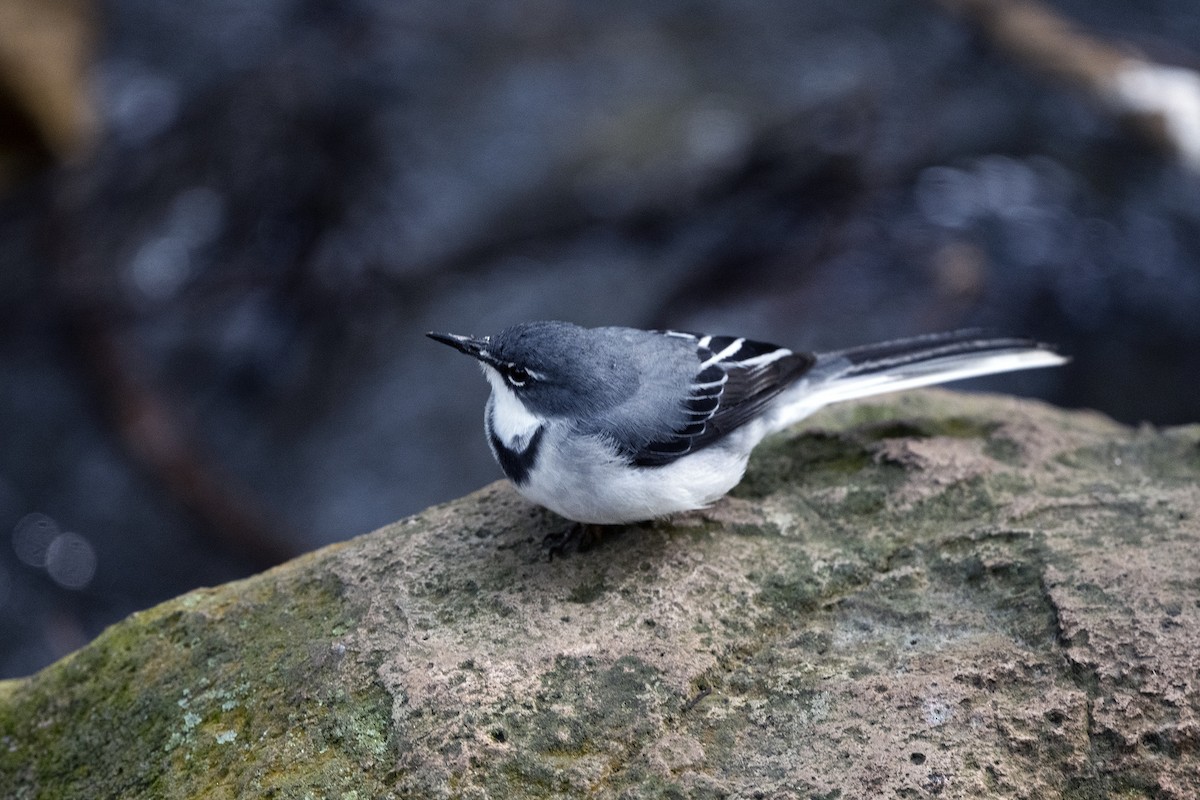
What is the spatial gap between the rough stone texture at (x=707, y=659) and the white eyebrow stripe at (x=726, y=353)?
626mm

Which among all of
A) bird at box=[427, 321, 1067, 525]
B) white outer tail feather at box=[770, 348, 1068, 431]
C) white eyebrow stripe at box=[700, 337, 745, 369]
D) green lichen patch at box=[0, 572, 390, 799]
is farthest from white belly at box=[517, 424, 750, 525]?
green lichen patch at box=[0, 572, 390, 799]

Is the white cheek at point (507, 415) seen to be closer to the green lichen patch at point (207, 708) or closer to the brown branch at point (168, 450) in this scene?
the green lichen patch at point (207, 708)

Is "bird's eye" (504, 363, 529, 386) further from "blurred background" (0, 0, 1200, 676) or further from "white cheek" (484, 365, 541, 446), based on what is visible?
"blurred background" (0, 0, 1200, 676)

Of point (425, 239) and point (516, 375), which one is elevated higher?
point (516, 375)

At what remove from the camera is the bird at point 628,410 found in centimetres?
460

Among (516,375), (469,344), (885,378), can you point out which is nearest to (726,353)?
(885,378)

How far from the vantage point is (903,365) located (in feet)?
17.9

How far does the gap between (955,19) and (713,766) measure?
402 inches

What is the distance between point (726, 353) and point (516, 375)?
101 centimetres

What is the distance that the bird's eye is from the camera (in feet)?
15.6

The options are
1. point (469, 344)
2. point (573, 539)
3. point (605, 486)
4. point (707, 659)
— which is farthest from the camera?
point (573, 539)

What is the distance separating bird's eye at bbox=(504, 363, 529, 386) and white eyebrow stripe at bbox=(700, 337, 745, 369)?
815 mm

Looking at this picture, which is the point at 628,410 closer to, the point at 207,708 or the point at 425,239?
the point at 207,708

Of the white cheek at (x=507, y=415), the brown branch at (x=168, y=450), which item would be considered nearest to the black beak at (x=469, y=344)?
the white cheek at (x=507, y=415)
